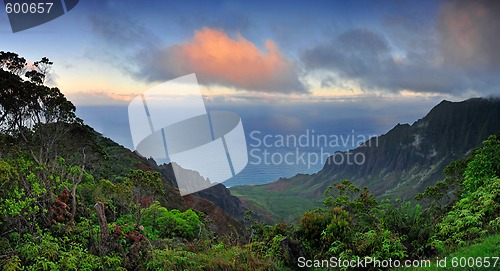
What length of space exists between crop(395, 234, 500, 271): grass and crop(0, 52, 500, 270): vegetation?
5cm

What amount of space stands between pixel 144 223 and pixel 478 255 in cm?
1076

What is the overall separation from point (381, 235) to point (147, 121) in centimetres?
1072

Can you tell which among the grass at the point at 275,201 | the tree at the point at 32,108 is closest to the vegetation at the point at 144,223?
the tree at the point at 32,108

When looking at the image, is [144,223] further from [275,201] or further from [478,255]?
[275,201]

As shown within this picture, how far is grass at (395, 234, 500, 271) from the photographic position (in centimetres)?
787

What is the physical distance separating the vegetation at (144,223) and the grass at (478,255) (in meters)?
0.05

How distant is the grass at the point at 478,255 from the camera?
7867 millimetres

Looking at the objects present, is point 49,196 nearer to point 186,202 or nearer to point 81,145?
point 81,145

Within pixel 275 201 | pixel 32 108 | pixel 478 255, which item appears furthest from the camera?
pixel 275 201

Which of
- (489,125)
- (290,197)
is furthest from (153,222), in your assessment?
(489,125)

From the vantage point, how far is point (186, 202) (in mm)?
38219

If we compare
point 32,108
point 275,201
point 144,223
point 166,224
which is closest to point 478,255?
point 166,224

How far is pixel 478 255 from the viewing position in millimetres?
8312

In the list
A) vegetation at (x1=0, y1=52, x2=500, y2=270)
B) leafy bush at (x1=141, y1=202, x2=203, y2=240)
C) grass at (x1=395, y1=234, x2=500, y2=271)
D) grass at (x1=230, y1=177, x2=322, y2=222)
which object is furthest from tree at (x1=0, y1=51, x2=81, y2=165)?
grass at (x1=230, y1=177, x2=322, y2=222)
